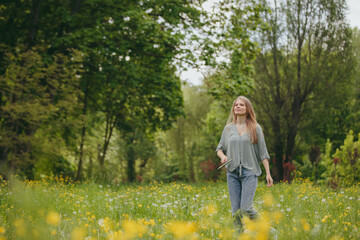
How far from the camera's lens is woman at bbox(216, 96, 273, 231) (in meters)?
4.13

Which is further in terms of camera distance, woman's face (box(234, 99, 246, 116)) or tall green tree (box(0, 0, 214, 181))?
tall green tree (box(0, 0, 214, 181))

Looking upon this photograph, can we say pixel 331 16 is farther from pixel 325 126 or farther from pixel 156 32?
pixel 325 126

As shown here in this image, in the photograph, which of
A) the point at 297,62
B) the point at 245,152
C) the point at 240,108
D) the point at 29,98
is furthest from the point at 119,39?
the point at 245,152

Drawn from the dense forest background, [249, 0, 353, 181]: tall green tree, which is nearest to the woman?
the dense forest background

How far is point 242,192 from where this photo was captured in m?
4.16

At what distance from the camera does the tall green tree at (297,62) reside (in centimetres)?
1342

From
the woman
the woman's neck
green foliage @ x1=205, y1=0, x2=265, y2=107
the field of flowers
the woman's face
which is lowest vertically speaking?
the field of flowers

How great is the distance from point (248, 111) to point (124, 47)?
23.6ft

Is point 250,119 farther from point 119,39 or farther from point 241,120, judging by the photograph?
point 119,39

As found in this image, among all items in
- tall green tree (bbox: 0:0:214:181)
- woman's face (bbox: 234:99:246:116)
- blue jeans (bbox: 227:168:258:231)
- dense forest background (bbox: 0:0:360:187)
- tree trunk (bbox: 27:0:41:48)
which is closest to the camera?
blue jeans (bbox: 227:168:258:231)

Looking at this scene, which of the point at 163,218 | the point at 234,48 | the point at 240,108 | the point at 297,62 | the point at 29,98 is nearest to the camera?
the point at 163,218

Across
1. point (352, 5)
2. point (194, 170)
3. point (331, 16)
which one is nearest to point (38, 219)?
point (331, 16)

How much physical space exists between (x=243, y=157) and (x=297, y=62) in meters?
10.9

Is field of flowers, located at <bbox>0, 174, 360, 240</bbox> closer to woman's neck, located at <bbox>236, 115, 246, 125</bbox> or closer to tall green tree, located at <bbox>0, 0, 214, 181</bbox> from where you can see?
woman's neck, located at <bbox>236, 115, 246, 125</bbox>
